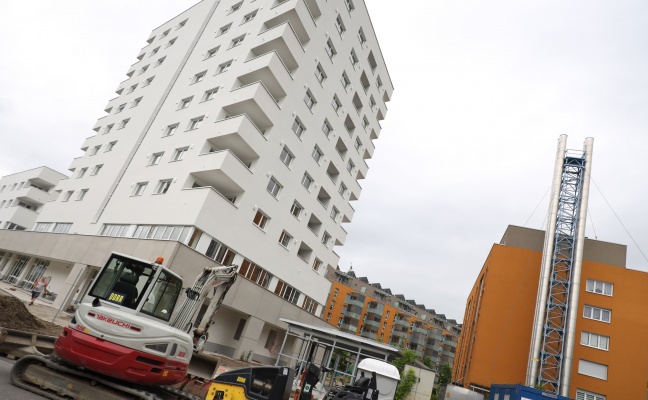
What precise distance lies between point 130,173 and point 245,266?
12663mm

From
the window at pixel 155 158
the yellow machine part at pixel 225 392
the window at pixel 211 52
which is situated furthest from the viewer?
the window at pixel 211 52

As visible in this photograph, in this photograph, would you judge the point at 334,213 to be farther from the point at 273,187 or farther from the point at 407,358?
the point at 407,358

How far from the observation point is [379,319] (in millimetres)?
84062

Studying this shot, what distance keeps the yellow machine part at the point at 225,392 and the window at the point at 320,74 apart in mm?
28090

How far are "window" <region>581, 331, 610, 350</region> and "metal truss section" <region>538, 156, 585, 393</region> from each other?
288 cm

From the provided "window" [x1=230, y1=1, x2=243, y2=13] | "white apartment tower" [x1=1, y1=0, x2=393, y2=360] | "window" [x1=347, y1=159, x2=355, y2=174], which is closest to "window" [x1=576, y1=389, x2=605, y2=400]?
"white apartment tower" [x1=1, y1=0, x2=393, y2=360]

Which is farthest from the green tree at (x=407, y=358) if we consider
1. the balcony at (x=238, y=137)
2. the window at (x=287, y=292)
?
the balcony at (x=238, y=137)

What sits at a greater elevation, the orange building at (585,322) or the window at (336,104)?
the window at (336,104)

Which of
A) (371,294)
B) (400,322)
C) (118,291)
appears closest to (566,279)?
(118,291)

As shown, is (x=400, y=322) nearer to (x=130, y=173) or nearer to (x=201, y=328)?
(x=130, y=173)

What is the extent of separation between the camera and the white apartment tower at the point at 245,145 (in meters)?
24.7

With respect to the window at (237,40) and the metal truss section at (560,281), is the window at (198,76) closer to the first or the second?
the window at (237,40)

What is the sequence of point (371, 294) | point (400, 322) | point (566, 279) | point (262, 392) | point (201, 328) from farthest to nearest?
1. point (371, 294)
2. point (400, 322)
3. point (566, 279)
4. point (201, 328)
5. point (262, 392)

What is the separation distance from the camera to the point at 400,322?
8706 centimetres
